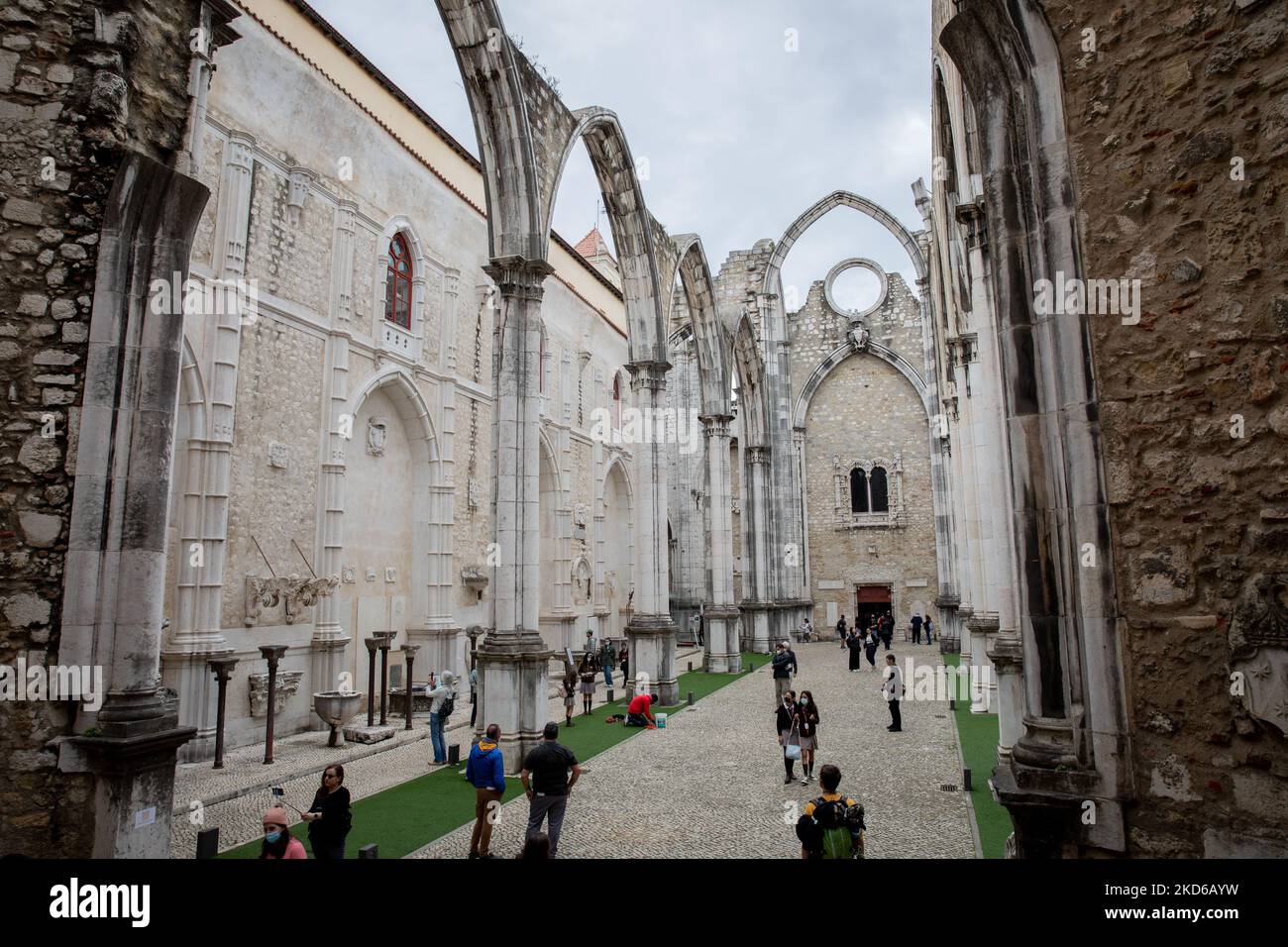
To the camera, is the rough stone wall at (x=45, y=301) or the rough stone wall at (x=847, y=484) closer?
the rough stone wall at (x=45, y=301)

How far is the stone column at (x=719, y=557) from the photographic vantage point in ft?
62.1

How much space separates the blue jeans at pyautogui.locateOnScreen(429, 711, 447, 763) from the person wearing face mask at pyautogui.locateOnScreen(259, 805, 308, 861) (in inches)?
213

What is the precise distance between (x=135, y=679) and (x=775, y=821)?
5.41 meters

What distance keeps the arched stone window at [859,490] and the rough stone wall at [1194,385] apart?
25.4m

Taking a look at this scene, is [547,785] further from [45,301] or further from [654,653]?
[654,653]

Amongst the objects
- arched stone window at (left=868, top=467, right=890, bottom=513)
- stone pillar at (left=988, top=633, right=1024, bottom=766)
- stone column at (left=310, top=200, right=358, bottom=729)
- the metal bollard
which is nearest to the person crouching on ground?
stone column at (left=310, top=200, right=358, bottom=729)

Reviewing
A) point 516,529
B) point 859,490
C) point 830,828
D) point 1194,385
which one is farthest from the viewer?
point 859,490

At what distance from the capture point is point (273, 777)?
30.6ft

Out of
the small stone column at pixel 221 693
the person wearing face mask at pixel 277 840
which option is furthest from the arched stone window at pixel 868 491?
the person wearing face mask at pixel 277 840

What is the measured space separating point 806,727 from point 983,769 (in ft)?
7.19

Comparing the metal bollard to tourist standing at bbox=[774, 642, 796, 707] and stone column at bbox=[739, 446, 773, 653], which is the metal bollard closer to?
tourist standing at bbox=[774, 642, 796, 707]

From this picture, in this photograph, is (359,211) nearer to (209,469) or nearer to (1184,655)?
(209,469)

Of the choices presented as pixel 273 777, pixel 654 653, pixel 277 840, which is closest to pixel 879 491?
pixel 654 653

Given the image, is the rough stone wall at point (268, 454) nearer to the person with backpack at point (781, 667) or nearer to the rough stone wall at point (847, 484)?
the person with backpack at point (781, 667)
